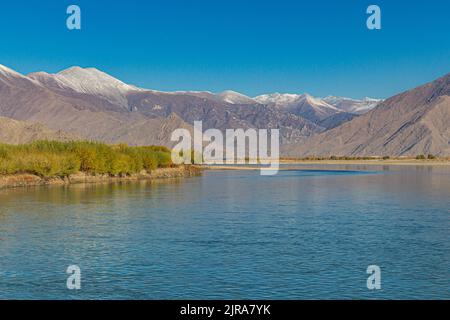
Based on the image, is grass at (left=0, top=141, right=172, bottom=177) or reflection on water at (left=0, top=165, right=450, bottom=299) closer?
reflection on water at (left=0, top=165, right=450, bottom=299)

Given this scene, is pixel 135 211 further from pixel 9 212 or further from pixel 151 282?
pixel 151 282

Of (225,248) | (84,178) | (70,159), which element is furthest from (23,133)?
(225,248)

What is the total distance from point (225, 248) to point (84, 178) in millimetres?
61557

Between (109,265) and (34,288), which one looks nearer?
(34,288)

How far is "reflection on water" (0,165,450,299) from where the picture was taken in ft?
73.4

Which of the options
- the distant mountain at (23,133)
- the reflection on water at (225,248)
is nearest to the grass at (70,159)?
the reflection on water at (225,248)

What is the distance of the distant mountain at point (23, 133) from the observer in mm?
169875

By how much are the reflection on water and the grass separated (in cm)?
2678

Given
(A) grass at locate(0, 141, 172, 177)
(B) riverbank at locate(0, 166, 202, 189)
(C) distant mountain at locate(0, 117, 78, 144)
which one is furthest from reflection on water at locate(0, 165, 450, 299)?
(C) distant mountain at locate(0, 117, 78, 144)

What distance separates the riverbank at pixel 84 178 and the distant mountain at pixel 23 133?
6677cm

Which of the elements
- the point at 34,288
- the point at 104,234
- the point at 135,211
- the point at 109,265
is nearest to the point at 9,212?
the point at 135,211

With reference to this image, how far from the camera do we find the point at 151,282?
23141 mm

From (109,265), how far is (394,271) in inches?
464

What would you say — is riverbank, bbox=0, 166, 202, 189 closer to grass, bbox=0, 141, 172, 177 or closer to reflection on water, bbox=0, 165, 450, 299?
grass, bbox=0, 141, 172, 177
